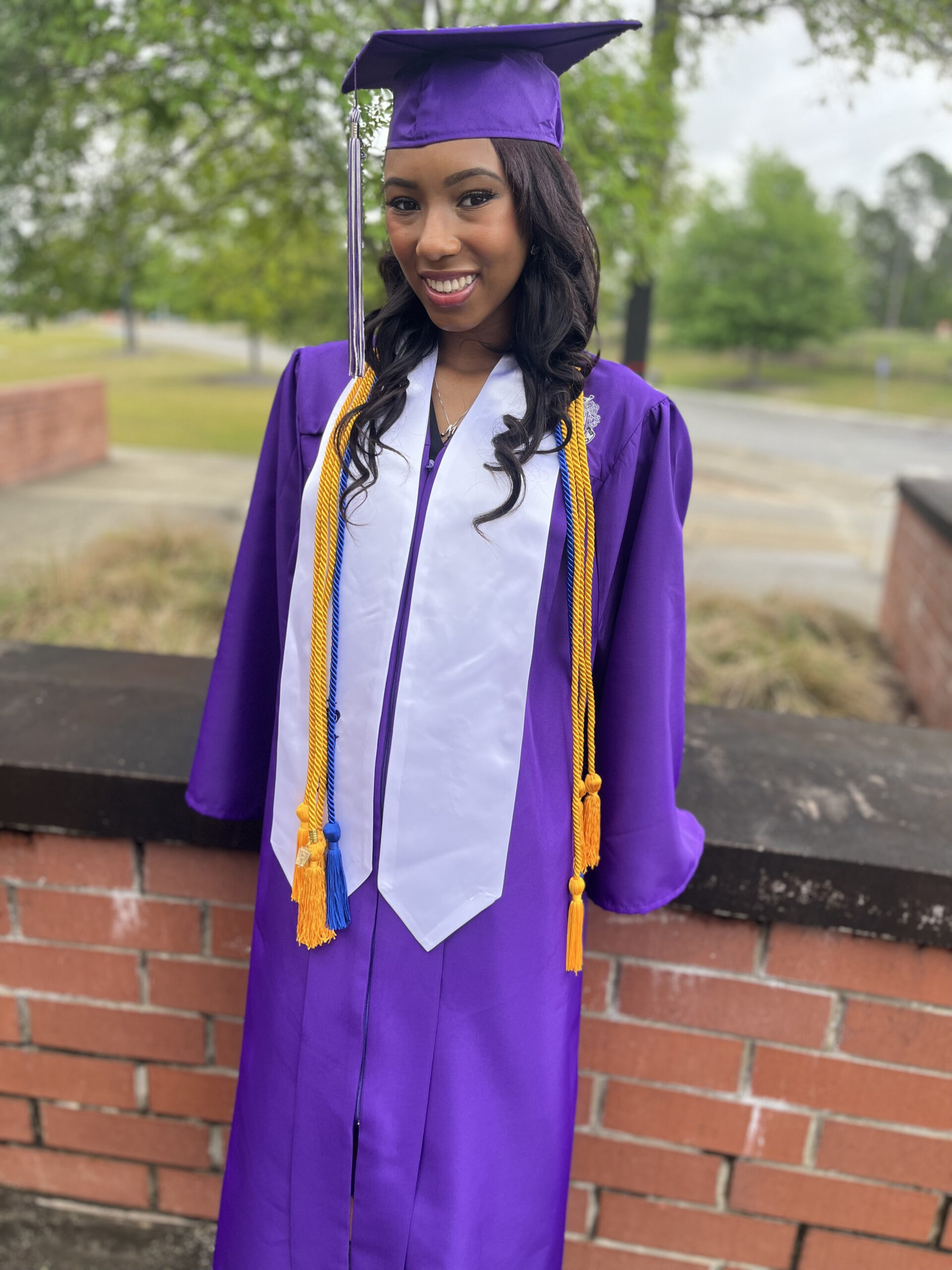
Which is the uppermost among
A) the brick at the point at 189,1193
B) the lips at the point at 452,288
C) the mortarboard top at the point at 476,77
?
the mortarboard top at the point at 476,77

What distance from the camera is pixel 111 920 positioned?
1.69 m

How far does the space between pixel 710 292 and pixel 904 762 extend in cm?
3837

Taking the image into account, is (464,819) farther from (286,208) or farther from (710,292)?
(710,292)

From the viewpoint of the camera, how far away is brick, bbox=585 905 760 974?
1543 mm

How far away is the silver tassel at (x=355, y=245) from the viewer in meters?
1.26

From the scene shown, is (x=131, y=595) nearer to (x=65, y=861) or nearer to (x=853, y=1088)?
(x=65, y=861)

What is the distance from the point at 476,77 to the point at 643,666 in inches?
28.2

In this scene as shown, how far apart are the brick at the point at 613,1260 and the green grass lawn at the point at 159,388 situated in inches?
169


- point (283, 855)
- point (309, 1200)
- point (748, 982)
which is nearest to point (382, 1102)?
point (309, 1200)

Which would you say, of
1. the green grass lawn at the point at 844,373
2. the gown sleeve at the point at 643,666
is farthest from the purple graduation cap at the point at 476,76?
the green grass lawn at the point at 844,373

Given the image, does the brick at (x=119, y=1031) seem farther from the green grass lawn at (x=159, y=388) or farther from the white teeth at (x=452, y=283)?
the green grass lawn at (x=159, y=388)

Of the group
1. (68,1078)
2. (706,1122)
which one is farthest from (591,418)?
(68,1078)

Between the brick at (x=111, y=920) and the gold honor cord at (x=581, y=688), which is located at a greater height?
the gold honor cord at (x=581, y=688)

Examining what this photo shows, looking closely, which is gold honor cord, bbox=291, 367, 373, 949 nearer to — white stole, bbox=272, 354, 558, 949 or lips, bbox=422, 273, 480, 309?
white stole, bbox=272, 354, 558, 949
